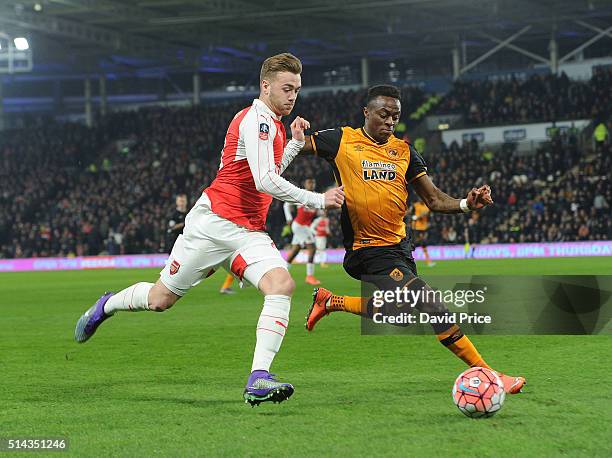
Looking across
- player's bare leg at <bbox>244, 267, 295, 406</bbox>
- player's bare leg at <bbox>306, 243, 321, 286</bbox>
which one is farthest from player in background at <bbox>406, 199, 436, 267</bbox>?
player's bare leg at <bbox>244, 267, 295, 406</bbox>

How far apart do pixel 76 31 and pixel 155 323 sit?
2958 cm

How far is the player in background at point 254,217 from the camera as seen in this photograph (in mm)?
5965

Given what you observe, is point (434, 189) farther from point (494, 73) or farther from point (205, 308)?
point (494, 73)

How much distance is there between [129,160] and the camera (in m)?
44.3

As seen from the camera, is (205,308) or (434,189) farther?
(205,308)

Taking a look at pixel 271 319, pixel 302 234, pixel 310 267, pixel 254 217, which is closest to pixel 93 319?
pixel 254 217

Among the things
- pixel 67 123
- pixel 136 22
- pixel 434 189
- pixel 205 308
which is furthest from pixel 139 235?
pixel 434 189

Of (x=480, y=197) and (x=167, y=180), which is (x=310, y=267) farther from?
(x=167, y=180)

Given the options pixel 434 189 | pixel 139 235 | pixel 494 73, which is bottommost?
pixel 139 235

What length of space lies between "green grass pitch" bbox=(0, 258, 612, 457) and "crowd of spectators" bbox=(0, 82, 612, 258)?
20633 mm

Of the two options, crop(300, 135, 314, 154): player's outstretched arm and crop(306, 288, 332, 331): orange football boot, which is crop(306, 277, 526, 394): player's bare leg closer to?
crop(306, 288, 332, 331): orange football boot

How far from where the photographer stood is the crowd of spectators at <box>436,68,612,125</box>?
3641cm

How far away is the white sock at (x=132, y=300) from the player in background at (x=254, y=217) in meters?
0.11

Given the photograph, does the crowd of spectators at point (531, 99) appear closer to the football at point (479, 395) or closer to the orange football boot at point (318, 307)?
the orange football boot at point (318, 307)
